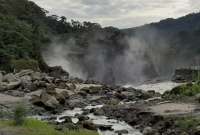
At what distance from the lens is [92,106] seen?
51.8 m

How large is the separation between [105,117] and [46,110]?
27.2 feet

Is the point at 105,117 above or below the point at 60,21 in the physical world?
below

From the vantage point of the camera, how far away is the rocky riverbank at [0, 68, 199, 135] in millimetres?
33969

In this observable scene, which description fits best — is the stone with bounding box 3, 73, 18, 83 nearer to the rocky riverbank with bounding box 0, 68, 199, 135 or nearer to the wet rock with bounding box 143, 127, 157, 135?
the rocky riverbank with bounding box 0, 68, 199, 135

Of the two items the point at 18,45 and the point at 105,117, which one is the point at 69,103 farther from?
the point at 18,45

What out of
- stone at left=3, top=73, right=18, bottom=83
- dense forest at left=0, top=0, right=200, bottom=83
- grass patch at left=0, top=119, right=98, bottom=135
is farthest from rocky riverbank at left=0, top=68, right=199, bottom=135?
dense forest at left=0, top=0, right=200, bottom=83

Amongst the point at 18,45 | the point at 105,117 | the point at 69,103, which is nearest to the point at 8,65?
the point at 18,45

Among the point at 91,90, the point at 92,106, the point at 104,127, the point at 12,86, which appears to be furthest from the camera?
the point at 91,90

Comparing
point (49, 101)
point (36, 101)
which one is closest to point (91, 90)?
point (49, 101)

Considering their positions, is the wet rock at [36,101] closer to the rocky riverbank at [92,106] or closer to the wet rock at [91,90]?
the rocky riverbank at [92,106]

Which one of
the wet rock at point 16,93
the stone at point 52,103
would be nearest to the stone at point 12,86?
the wet rock at point 16,93

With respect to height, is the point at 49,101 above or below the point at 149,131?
above

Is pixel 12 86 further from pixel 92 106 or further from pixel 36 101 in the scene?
pixel 92 106

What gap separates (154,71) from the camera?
166125mm
